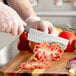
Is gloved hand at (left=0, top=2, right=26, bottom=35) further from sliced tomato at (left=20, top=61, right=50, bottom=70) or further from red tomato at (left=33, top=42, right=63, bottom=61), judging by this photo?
red tomato at (left=33, top=42, right=63, bottom=61)

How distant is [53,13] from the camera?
3.98 meters

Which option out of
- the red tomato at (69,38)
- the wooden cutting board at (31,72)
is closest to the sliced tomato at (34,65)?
the wooden cutting board at (31,72)

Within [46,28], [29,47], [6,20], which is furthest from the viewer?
[29,47]

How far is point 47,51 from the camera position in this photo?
2.02 meters

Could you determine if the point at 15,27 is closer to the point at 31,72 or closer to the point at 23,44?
the point at 31,72

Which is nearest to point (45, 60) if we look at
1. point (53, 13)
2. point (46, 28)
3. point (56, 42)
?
point (56, 42)

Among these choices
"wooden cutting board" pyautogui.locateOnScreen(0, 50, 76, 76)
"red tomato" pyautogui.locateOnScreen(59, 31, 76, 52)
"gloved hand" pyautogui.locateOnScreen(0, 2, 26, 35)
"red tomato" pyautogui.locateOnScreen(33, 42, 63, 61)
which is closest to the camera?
"gloved hand" pyautogui.locateOnScreen(0, 2, 26, 35)

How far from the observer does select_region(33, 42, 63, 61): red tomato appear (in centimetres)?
195

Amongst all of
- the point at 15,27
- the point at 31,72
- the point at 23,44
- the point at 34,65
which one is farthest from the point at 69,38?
the point at 15,27

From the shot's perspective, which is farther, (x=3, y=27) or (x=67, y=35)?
(x=67, y=35)

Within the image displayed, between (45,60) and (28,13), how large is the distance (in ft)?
0.83

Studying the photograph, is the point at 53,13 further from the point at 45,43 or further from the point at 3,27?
the point at 3,27

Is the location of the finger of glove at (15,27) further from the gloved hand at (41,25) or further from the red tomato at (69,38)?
the red tomato at (69,38)

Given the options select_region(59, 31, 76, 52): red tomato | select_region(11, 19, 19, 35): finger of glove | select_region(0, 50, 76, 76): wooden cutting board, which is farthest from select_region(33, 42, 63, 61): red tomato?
select_region(11, 19, 19, 35): finger of glove
